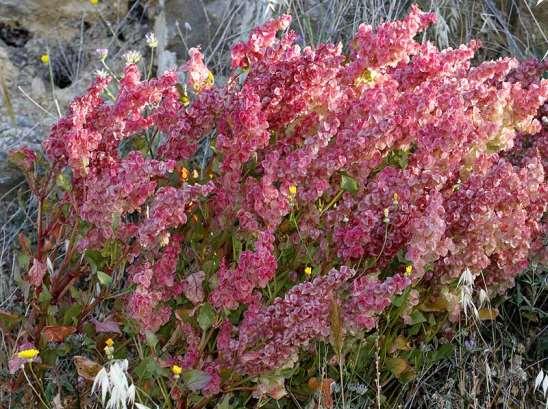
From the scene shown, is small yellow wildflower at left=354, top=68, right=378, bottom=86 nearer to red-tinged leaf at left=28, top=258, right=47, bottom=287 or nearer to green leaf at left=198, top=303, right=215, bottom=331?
green leaf at left=198, top=303, right=215, bottom=331

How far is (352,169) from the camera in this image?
90.2 inches

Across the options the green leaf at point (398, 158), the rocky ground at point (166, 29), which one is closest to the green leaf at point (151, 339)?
the green leaf at point (398, 158)

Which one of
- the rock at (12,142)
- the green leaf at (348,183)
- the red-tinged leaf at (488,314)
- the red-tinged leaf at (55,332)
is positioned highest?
the green leaf at (348,183)

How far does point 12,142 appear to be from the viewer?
3152mm

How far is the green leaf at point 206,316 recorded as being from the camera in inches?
82.0

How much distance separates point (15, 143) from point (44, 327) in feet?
3.86

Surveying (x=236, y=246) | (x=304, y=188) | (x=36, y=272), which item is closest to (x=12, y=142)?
(x=36, y=272)

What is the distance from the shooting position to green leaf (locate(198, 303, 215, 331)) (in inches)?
82.0

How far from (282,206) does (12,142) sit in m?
1.40

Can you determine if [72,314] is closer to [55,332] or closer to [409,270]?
[55,332]

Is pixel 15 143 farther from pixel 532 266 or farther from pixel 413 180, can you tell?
pixel 532 266

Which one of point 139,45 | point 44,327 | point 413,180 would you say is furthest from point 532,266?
point 139,45

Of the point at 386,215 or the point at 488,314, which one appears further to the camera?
the point at 488,314

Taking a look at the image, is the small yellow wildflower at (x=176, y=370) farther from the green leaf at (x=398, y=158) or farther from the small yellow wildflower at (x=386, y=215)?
the green leaf at (x=398, y=158)
